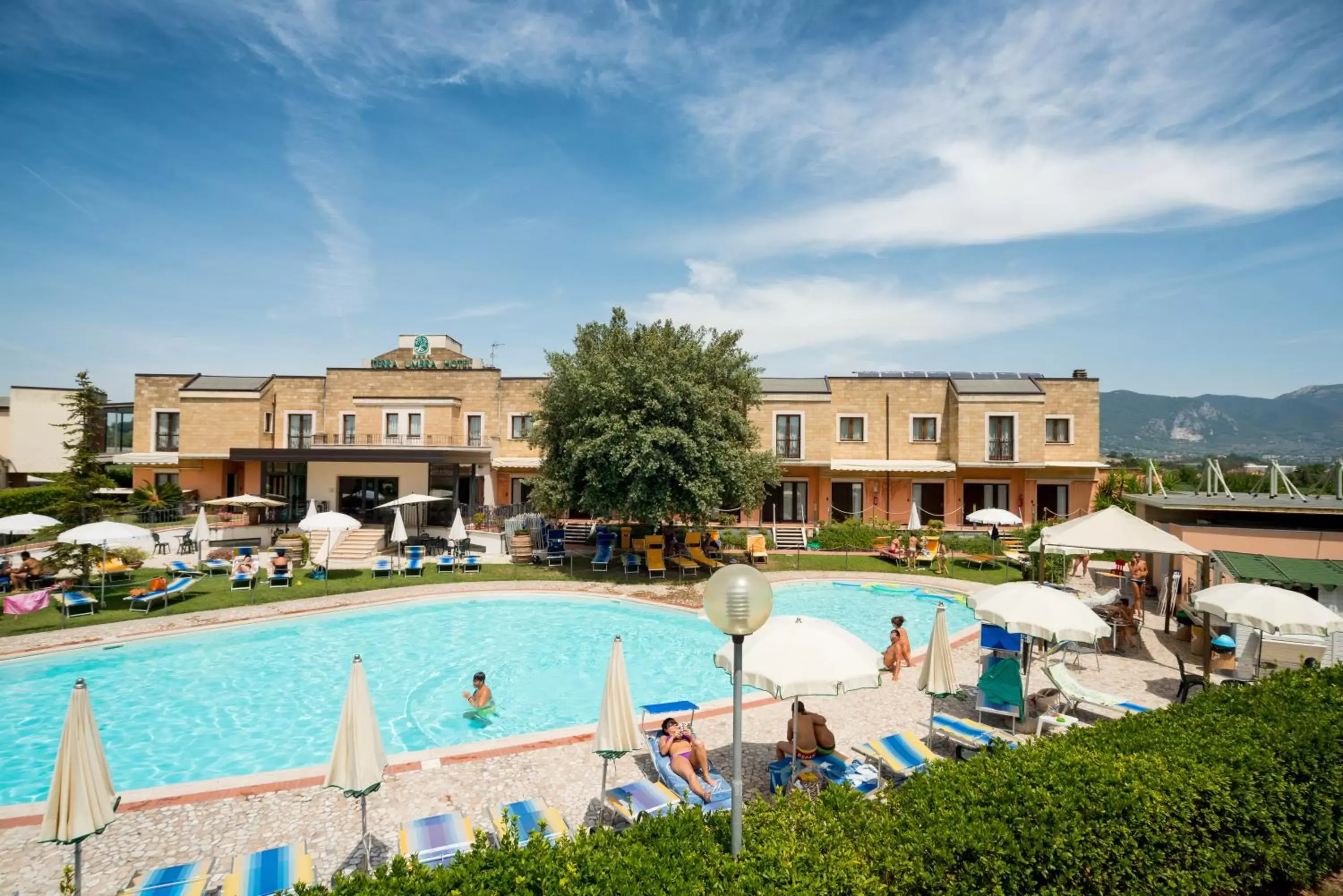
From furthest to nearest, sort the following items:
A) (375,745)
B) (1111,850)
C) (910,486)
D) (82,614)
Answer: (910,486) → (82,614) → (375,745) → (1111,850)

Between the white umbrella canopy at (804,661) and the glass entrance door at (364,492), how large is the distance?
88.5ft

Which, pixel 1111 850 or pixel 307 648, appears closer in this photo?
pixel 1111 850

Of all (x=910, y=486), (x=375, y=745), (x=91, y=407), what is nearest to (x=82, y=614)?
(x=91, y=407)

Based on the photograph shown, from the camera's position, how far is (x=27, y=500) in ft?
99.7

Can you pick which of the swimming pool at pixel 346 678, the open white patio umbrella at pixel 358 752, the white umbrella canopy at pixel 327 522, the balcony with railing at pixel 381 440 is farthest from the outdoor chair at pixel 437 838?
the balcony with railing at pixel 381 440

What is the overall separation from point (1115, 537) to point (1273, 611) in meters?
3.66

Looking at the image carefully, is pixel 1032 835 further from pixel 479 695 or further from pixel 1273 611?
A: pixel 479 695

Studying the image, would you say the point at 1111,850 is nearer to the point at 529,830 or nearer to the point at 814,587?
the point at 529,830

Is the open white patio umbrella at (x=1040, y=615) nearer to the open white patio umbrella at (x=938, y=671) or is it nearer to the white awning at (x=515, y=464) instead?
the open white patio umbrella at (x=938, y=671)

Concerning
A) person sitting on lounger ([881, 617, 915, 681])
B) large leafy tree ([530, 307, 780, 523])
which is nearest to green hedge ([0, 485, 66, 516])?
large leafy tree ([530, 307, 780, 523])

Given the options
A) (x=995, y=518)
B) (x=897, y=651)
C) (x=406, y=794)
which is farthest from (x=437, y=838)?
(x=995, y=518)

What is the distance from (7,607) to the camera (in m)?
14.5

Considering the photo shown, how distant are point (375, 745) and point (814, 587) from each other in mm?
16415

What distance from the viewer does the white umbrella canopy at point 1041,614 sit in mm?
8461
